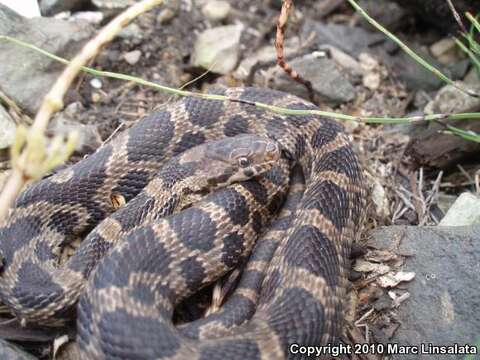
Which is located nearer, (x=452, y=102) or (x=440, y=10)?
(x=452, y=102)

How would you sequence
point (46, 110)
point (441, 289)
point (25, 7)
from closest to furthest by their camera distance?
Answer: point (46, 110), point (441, 289), point (25, 7)

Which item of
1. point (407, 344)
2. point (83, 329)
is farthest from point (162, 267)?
point (407, 344)

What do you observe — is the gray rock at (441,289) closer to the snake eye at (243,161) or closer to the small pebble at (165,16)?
the snake eye at (243,161)

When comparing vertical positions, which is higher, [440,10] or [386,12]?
[440,10]

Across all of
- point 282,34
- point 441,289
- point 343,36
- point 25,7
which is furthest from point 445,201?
point 25,7

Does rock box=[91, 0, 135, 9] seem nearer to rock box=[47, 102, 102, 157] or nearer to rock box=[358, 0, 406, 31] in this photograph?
rock box=[47, 102, 102, 157]

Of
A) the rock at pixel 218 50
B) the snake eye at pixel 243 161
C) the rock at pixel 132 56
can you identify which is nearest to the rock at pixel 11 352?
the snake eye at pixel 243 161

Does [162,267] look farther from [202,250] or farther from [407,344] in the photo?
[407,344]

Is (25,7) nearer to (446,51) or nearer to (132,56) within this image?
(132,56)
